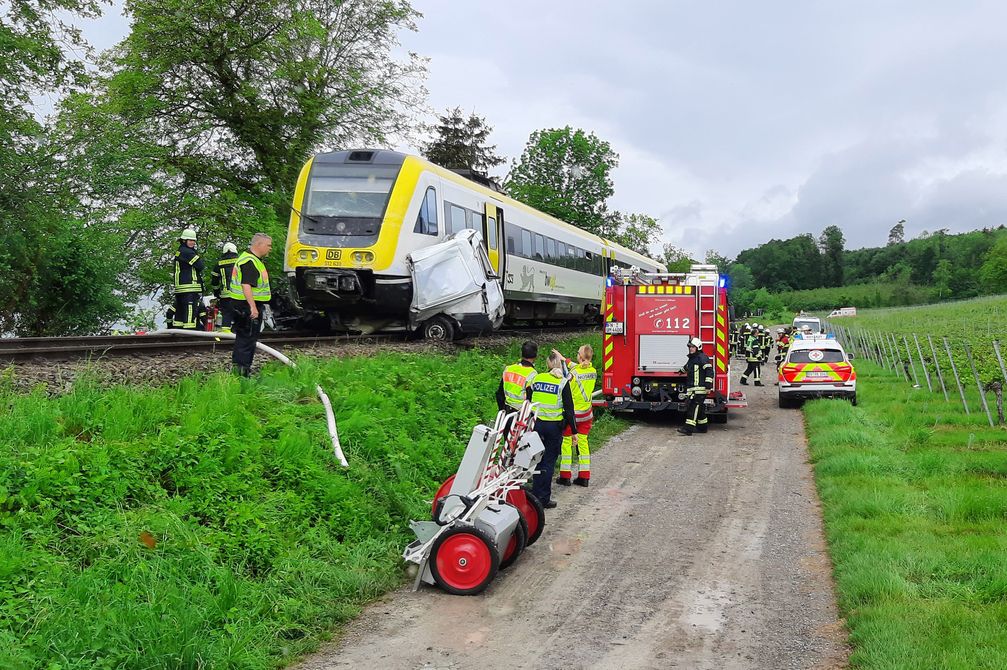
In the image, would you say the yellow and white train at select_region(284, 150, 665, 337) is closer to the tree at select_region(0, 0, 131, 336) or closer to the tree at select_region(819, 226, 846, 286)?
the tree at select_region(0, 0, 131, 336)

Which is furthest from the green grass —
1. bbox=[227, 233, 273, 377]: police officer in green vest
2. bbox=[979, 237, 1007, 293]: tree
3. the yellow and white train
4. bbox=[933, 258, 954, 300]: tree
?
bbox=[933, 258, 954, 300]: tree

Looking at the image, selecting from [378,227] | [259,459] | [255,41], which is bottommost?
[259,459]

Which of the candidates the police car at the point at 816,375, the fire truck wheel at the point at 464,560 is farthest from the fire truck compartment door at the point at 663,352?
the fire truck wheel at the point at 464,560

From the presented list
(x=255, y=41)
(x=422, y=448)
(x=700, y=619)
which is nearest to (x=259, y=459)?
(x=422, y=448)

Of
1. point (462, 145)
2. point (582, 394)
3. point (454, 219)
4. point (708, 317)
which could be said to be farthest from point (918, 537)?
point (462, 145)

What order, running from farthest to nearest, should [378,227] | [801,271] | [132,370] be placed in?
[801,271]
[378,227]
[132,370]

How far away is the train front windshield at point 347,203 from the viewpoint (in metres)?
14.2

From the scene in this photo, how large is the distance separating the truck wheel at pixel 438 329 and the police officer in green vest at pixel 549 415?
6471 mm

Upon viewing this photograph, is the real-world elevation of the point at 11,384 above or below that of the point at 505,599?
above

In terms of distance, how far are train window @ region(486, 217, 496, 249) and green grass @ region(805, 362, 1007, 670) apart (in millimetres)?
7882

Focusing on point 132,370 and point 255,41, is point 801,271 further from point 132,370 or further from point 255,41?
point 132,370

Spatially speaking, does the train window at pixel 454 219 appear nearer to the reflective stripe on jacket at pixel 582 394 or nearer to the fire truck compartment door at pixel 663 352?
the fire truck compartment door at pixel 663 352

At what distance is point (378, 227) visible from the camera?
46.2 ft

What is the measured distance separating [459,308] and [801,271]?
151942mm
